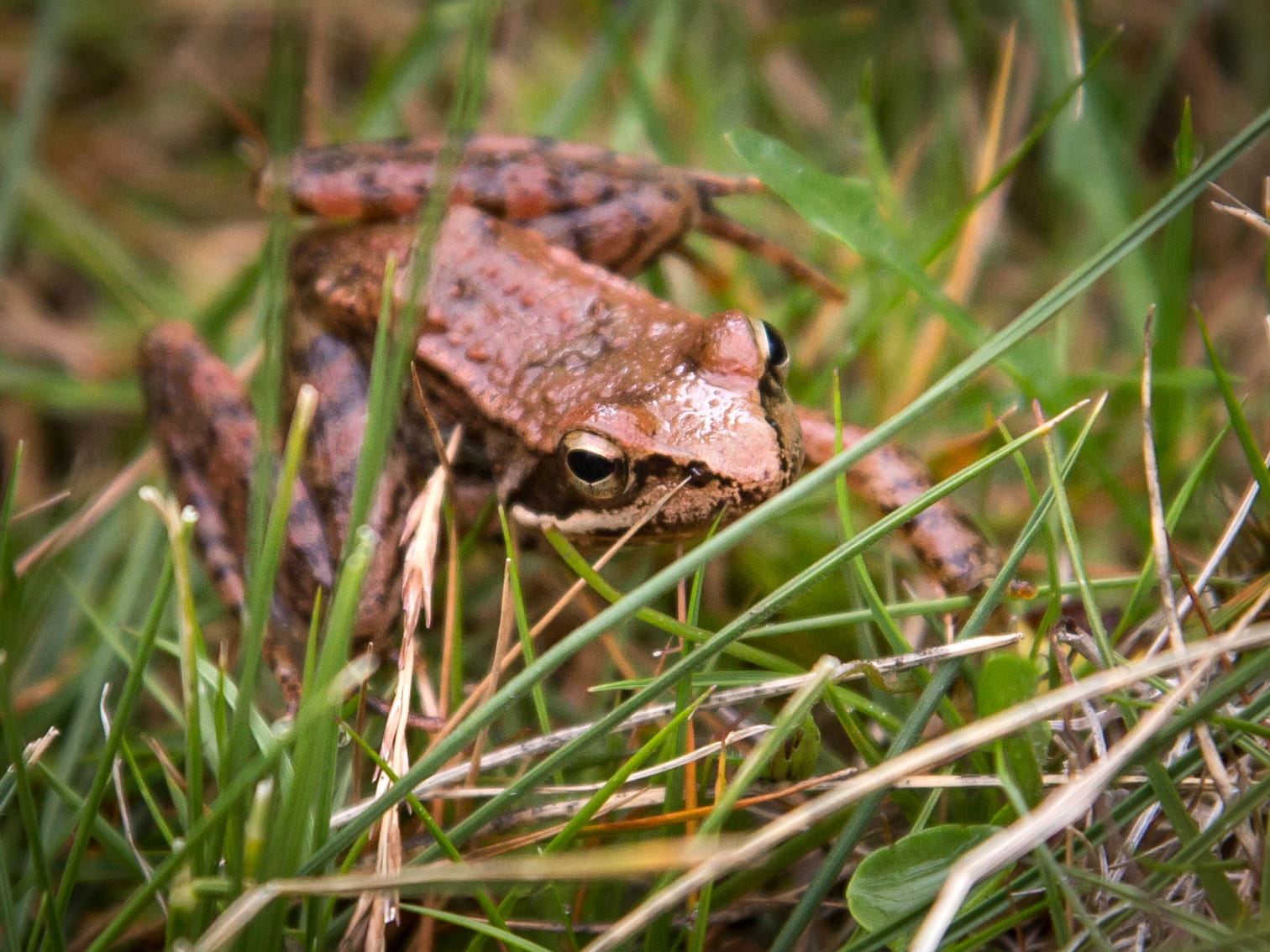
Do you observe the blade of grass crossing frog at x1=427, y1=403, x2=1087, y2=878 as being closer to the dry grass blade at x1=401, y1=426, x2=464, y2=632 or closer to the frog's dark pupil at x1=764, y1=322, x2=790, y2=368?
the dry grass blade at x1=401, y1=426, x2=464, y2=632

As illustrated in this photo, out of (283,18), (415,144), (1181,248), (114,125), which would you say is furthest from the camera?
(114,125)

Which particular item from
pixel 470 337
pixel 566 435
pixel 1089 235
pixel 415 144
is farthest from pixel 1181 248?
pixel 415 144

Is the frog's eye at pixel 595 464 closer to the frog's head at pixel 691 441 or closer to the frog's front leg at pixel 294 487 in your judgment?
the frog's head at pixel 691 441

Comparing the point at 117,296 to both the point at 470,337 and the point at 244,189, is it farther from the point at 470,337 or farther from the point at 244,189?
the point at 470,337

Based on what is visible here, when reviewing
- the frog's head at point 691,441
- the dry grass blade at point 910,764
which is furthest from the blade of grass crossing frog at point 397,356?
the dry grass blade at point 910,764

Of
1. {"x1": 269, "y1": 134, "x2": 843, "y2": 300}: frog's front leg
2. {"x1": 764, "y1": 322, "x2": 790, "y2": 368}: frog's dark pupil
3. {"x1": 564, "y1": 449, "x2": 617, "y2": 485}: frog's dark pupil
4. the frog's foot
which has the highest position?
{"x1": 269, "y1": 134, "x2": 843, "y2": 300}: frog's front leg

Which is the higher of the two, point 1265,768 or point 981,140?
point 981,140

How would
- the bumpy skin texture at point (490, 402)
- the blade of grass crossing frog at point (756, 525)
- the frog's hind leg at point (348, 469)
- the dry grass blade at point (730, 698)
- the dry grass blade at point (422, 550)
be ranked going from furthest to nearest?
the frog's hind leg at point (348, 469), the bumpy skin texture at point (490, 402), the dry grass blade at point (422, 550), the dry grass blade at point (730, 698), the blade of grass crossing frog at point (756, 525)

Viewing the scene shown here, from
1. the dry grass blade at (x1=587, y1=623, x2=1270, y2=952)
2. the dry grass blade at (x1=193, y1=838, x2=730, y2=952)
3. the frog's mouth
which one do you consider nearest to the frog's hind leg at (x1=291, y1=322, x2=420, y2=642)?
the frog's mouth

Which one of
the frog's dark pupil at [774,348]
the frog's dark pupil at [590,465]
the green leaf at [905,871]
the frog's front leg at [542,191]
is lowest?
the green leaf at [905,871]
